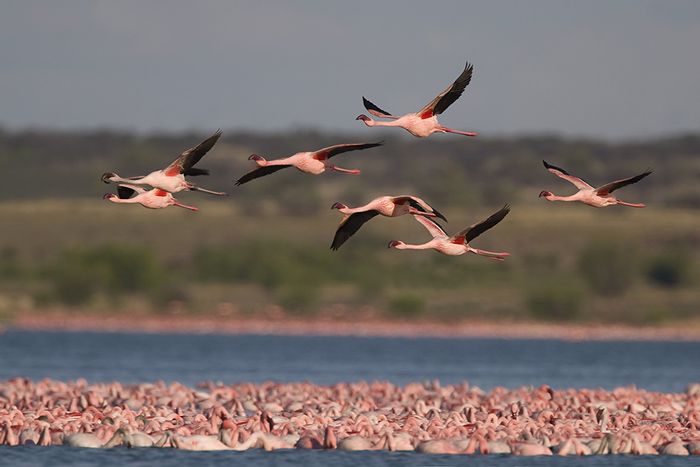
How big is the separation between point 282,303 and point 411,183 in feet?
161

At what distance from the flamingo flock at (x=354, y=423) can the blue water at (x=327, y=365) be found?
0.32 m

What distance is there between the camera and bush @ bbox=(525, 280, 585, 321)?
10900cm

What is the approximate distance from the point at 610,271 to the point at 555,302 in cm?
902

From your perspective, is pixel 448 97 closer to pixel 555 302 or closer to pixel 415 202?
pixel 415 202

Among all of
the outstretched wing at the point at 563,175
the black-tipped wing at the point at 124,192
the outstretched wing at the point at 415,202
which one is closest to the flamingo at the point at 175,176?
the black-tipped wing at the point at 124,192

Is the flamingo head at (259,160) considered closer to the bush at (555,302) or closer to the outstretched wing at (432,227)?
the outstretched wing at (432,227)

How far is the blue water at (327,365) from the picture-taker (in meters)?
24.3

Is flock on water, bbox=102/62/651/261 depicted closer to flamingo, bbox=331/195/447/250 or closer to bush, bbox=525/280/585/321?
flamingo, bbox=331/195/447/250

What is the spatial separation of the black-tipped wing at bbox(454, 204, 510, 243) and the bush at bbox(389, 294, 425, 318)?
82.5 metres

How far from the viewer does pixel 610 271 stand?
116688 millimetres

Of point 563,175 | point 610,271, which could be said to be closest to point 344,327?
point 610,271

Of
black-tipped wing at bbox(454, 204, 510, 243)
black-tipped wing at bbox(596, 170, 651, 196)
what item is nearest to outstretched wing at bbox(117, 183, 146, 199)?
black-tipped wing at bbox(454, 204, 510, 243)

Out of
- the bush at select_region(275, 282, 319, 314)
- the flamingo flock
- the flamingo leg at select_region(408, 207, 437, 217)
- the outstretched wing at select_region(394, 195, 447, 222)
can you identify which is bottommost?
the flamingo flock

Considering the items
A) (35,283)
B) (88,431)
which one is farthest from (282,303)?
(88,431)
